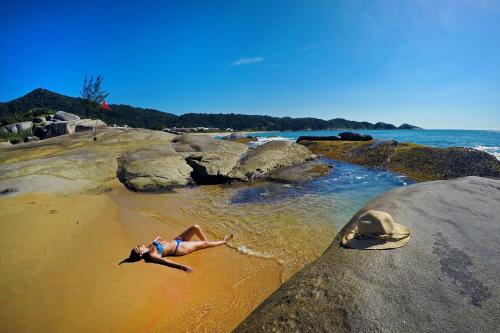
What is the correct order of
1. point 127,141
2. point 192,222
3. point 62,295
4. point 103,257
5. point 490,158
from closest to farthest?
point 62,295 → point 103,257 → point 192,222 → point 490,158 → point 127,141

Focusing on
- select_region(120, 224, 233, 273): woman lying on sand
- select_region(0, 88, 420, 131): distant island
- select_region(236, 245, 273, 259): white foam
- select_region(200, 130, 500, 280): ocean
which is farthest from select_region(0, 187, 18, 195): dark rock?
select_region(0, 88, 420, 131): distant island

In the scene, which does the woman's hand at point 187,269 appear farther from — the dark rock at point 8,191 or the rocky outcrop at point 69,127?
the rocky outcrop at point 69,127

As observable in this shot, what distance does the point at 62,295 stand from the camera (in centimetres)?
461

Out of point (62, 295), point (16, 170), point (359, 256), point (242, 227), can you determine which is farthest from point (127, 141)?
point (359, 256)

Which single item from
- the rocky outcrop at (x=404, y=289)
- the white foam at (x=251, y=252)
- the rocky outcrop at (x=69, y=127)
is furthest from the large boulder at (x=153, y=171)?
the rocky outcrop at (x=69, y=127)

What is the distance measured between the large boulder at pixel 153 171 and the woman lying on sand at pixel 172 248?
6102mm

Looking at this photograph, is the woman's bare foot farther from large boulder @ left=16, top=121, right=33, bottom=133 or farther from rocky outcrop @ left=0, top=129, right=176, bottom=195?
large boulder @ left=16, top=121, right=33, bottom=133

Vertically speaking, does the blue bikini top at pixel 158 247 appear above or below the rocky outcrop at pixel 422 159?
below

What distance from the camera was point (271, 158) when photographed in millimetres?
16625

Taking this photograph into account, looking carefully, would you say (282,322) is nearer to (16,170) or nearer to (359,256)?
(359,256)

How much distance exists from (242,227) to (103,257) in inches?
143

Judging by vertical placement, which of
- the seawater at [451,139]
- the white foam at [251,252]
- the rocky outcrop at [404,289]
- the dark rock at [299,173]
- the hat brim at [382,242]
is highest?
the seawater at [451,139]

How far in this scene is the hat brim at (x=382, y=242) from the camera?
4.42 m

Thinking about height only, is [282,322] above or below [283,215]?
above
